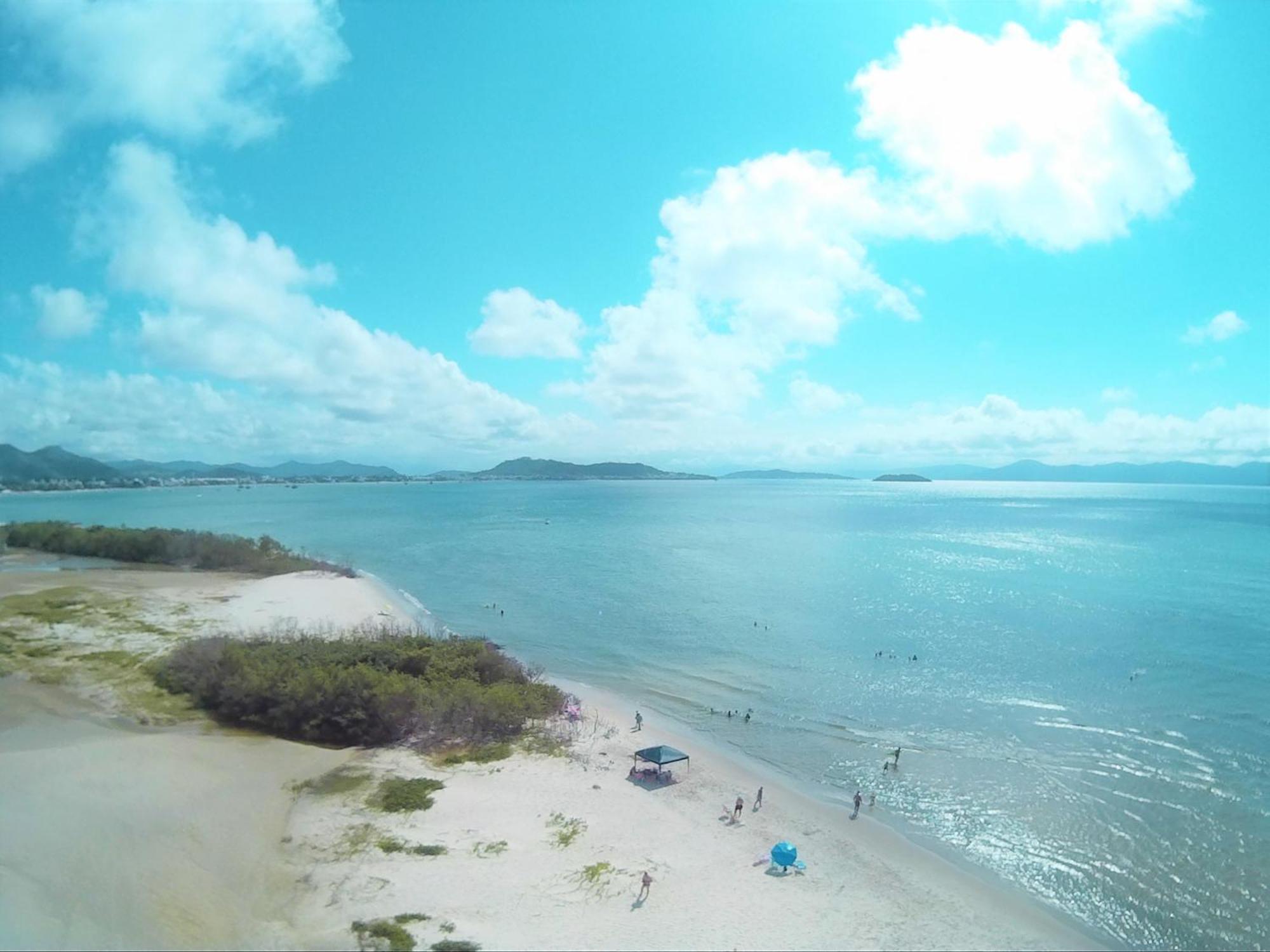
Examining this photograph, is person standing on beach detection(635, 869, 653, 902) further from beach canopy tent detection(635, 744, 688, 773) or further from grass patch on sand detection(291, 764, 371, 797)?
grass patch on sand detection(291, 764, 371, 797)

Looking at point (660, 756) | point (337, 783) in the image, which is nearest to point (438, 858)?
point (337, 783)

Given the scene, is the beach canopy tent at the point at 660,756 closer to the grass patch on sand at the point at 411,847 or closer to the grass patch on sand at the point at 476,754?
the grass patch on sand at the point at 476,754

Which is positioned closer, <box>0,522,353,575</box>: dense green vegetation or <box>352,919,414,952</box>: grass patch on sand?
<box>352,919,414,952</box>: grass patch on sand

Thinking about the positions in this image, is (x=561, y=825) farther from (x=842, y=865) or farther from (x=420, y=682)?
(x=420, y=682)

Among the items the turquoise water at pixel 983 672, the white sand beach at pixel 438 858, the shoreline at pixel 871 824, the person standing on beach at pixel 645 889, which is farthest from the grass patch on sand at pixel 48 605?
the person standing on beach at pixel 645 889

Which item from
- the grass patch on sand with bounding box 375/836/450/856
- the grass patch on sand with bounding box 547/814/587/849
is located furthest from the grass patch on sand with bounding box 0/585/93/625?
the grass patch on sand with bounding box 547/814/587/849

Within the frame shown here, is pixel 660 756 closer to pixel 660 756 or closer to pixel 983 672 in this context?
pixel 660 756

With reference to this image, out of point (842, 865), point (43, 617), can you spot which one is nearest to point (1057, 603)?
point (842, 865)
